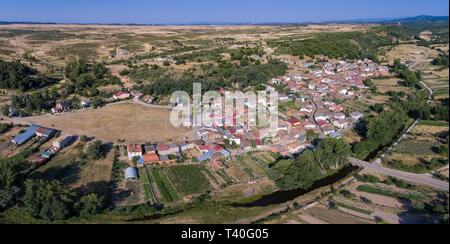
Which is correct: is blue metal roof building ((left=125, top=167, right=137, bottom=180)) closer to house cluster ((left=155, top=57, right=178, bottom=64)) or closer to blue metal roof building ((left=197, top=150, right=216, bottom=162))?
blue metal roof building ((left=197, top=150, right=216, bottom=162))

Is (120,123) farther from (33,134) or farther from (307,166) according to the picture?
(307,166)

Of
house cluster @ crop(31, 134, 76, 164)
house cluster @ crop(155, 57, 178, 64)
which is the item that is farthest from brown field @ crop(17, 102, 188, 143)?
house cluster @ crop(155, 57, 178, 64)

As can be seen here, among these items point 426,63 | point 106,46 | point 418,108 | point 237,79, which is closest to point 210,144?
point 237,79

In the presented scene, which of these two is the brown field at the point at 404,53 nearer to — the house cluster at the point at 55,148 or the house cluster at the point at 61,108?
the house cluster at the point at 61,108

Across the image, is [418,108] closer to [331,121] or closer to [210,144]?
[331,121]

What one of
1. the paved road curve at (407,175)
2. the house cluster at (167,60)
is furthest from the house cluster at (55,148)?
the house cluster at (167,60)

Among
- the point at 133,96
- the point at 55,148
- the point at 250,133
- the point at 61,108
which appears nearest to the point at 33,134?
the point at 55,148
